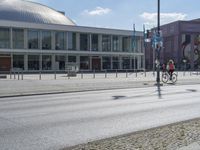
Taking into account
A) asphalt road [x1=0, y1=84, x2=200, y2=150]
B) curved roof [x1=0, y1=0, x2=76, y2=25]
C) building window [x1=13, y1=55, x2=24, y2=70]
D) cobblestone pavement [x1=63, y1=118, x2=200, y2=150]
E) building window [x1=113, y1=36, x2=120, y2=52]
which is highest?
curved roof [x1=0, y1=0, x2=76, y2=25]

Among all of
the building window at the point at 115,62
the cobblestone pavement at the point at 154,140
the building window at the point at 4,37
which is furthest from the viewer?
the building window at the point at 115,62

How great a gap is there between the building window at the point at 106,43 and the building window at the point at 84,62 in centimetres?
493

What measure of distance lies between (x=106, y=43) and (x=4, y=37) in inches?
878

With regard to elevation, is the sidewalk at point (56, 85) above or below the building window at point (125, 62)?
below

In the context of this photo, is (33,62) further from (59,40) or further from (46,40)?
(59,40)

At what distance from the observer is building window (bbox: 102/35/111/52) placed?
7775cm

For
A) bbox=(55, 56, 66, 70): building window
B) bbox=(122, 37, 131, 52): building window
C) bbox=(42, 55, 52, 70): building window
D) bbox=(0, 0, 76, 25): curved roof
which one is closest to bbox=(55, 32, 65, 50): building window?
bbox=(55, 56, 66, 70): building window

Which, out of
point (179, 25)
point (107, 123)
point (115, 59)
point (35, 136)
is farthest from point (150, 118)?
point (179, 25)

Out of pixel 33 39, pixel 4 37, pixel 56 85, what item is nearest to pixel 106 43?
pixel 33 39

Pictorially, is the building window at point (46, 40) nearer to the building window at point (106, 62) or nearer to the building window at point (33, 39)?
the building window at point (33, 39)

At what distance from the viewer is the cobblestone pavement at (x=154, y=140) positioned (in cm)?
694

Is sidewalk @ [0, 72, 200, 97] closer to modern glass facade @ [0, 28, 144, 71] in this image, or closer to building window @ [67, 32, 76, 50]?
modern glass facade @ [0, 28, 144, 71]

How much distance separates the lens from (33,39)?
68.4 metres

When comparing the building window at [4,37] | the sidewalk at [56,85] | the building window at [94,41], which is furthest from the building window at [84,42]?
the sidewalk at [56,85]
